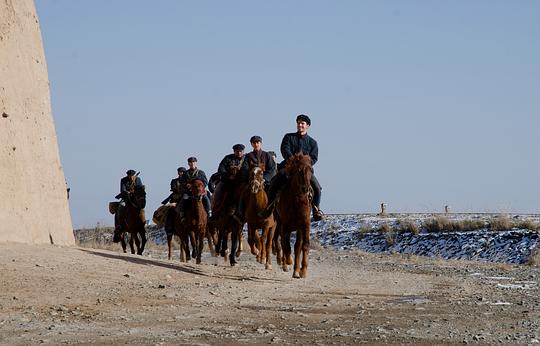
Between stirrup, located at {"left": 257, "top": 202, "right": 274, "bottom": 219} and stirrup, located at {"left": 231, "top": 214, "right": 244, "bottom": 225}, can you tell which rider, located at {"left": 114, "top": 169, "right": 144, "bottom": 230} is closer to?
stirrup, located at {"left": 231, "top": 214, "right": 244, "bottom": 225}

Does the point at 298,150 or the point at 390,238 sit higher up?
the point at 298,150

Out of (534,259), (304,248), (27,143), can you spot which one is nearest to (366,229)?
(534,259)

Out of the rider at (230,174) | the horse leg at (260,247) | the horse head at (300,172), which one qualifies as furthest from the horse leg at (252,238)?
the horse head at (300,172)

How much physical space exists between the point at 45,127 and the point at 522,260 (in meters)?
15.6

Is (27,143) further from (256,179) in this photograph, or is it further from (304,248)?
(304,248)

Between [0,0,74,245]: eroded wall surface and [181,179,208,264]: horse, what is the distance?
399 cm

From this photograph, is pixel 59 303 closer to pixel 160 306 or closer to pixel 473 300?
pixel 160 306

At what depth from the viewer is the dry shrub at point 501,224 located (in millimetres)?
32594

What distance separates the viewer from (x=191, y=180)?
72.6 feet

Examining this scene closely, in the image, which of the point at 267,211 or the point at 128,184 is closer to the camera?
the point at 267,211

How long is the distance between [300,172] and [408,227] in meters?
20.3

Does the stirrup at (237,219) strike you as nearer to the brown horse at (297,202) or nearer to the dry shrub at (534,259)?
the brown horse at (297,202)

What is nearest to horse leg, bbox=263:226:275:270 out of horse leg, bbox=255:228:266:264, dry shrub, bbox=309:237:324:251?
horse leg, bbox=255:228:266:264

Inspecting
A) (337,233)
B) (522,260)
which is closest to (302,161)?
(522,260)
